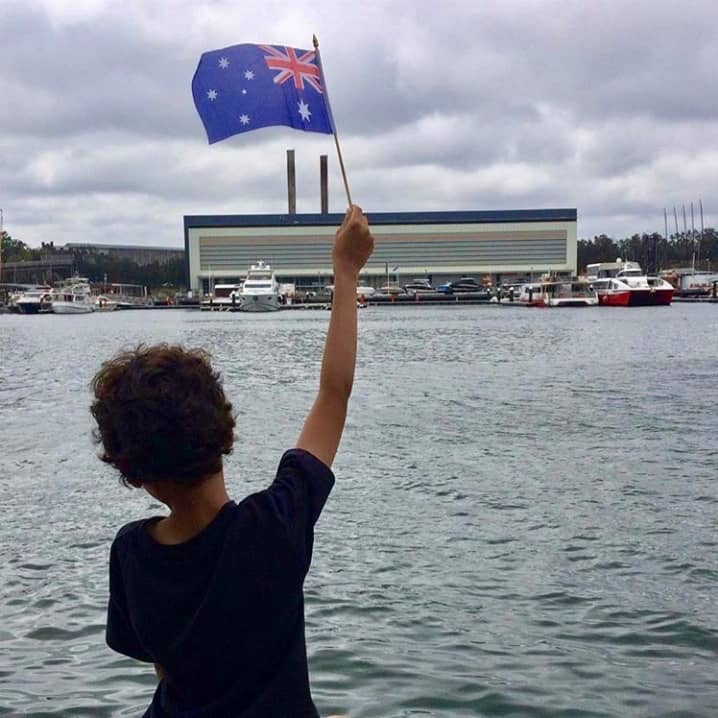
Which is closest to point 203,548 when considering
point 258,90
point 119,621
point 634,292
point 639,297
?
point 119,621

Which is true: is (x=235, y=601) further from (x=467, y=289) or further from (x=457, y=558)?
(x=467, y=289)

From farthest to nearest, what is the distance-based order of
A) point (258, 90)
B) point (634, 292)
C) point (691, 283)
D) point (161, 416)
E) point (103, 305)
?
point (691, 283), point (103, 305), point (634, 292), point (258, 90), point (161, 416)

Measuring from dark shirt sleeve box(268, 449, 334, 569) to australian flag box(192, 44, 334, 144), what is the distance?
7.11 feet

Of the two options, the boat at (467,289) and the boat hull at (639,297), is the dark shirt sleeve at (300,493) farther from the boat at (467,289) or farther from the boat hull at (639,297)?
the boat at (467,289)

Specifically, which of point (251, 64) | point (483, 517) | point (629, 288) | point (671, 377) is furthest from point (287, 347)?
point (629, 288)

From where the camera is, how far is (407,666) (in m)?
7.00

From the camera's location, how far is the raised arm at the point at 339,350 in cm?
284

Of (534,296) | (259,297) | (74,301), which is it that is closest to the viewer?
(259,297)

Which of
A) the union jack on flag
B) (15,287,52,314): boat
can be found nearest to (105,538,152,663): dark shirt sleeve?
the union jack on flag

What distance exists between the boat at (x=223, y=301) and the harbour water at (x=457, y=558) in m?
94.2

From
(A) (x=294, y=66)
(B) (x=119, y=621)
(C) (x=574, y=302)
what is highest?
(A) (x=294, y=66)

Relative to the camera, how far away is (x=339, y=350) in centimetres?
298

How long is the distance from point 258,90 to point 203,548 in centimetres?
278

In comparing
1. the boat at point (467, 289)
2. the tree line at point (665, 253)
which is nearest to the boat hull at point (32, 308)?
the boat at point (467, 289)
